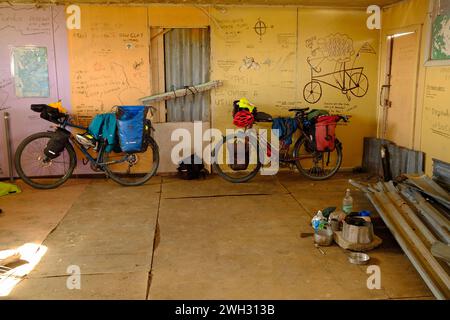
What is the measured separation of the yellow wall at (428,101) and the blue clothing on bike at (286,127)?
152 cm

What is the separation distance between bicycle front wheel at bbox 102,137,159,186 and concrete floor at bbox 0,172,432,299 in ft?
0.55

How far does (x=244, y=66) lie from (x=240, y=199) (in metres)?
2.08

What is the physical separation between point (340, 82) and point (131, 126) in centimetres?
307

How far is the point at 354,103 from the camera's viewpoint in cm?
643

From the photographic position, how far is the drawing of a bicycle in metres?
6.33

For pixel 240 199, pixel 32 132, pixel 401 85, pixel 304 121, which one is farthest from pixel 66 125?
pixel 401 85

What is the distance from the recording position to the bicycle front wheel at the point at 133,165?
5691mm

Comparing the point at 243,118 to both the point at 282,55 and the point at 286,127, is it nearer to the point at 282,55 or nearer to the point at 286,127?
the point at 286,127

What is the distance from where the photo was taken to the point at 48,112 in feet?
17.7

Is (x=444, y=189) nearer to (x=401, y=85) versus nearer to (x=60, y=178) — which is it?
(x=401, y=85)

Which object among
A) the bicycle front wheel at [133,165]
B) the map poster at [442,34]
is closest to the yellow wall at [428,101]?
the map poster at [442,34]

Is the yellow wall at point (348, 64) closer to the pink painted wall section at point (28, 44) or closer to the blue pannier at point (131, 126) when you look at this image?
the blue pannier at point (131, 126)

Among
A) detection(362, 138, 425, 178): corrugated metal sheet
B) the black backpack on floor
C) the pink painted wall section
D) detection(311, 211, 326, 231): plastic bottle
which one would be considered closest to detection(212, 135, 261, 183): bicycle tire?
the black backpack on floor

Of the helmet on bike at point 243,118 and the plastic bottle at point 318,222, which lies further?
the helmet on bike at point 243,118
